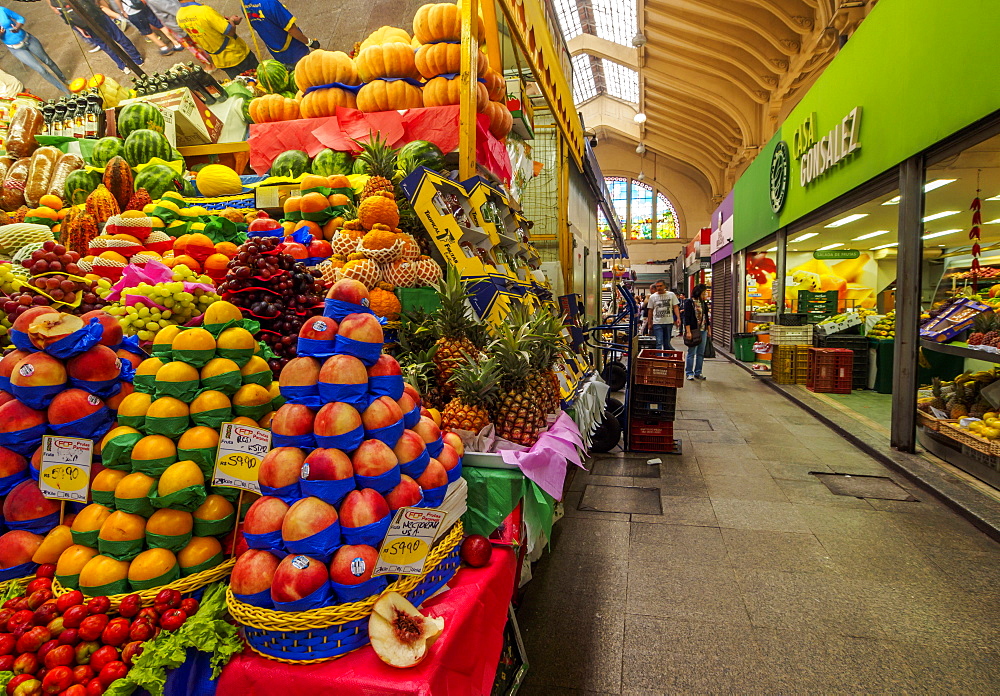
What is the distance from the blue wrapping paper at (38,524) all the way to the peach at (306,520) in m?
0.79

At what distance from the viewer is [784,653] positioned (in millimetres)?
2143

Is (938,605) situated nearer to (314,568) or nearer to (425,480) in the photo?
(425,480)

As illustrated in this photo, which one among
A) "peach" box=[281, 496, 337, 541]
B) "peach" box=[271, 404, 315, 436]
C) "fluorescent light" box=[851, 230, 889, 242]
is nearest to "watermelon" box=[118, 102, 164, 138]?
"peach" box=[271, 404, 315, 436]

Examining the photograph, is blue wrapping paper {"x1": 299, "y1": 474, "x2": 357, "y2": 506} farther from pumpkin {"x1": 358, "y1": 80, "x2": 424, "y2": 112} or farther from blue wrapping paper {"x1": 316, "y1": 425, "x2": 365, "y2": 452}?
pumpkin {"x1": 358, "y1": 80, "x2": 424, "y2": 112}

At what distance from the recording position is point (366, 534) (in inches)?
48.2

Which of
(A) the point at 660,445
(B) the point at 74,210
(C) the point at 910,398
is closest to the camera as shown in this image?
(B) the point at 74,210

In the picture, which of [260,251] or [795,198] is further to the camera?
[795,198]

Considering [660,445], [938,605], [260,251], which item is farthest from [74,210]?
[938,605]

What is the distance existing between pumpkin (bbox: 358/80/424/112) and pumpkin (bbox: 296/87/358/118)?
0.70 ft

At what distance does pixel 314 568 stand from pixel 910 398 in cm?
551

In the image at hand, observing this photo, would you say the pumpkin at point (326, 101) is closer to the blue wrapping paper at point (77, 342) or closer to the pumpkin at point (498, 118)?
the pumpkin at point (498, 118)

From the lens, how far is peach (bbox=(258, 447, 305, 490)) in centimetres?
124

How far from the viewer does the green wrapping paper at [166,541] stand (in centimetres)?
130

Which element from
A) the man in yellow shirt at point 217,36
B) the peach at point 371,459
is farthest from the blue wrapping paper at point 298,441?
the man in yellow shirt at point 217,36
